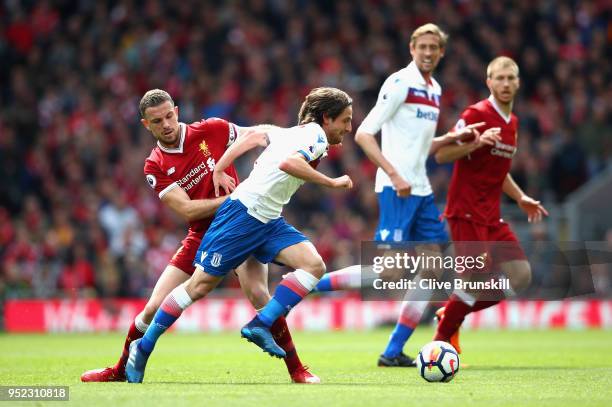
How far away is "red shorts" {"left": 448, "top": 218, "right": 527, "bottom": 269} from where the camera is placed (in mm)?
9547

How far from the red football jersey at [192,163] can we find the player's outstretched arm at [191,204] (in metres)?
0.07

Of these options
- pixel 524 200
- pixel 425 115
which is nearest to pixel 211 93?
pixel 425 115

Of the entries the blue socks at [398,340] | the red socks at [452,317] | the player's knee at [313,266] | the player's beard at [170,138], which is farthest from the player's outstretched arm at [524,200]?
the player's beard at [170,138]

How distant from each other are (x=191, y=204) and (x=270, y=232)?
2.16 feet

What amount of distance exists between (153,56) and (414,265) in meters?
13.8

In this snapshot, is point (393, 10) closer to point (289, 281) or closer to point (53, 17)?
point (53, 17)

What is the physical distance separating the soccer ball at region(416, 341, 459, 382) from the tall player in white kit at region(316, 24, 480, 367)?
1.69m

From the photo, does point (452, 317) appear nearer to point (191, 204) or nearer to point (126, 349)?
point (191, 204)

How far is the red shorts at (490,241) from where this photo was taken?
955cm


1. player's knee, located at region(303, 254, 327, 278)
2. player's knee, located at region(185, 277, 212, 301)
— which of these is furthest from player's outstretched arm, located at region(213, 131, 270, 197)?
player's knee, located at region(303, 254, 327, 278)

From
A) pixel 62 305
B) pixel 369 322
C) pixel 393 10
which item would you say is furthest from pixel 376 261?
pixel 393 10

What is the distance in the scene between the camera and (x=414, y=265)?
9.62 m

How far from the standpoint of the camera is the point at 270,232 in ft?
25.3

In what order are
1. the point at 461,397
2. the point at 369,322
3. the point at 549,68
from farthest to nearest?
the point at 549,68
the point at 369,322
the point at 461,397
